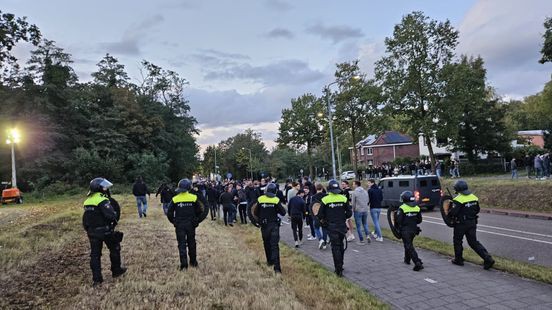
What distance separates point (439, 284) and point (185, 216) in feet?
15.5

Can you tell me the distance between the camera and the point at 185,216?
26.6 ft

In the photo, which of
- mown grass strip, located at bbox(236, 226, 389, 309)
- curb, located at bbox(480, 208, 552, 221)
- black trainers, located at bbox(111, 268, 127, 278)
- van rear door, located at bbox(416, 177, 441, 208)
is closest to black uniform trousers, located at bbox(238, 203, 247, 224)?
mown grass strip, located at bbox(236, 226, 389, 309)

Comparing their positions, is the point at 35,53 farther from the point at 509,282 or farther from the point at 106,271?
the point at 509,282

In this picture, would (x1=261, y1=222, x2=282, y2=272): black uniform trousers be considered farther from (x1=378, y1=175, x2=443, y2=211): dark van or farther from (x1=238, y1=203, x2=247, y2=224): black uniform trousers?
(x1=378, y1=175, x2=443, y2=211): dark van

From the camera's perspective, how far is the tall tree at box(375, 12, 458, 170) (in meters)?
31.4

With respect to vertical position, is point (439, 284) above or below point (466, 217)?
below

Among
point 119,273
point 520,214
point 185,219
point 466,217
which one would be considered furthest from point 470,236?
point 520,214

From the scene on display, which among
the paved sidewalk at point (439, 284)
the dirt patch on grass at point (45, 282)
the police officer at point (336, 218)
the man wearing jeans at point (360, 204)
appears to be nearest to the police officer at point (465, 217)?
the paved sidewalk at point (439, 284)

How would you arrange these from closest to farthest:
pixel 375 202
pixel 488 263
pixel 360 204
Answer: pixel 488 263 → pixel 360 204 → pixel 375 202

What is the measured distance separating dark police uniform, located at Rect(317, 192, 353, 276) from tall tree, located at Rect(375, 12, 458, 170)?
25.0 meters

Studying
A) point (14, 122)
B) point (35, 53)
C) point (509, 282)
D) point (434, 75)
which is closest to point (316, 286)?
point (509, 282)

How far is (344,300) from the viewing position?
247 inches

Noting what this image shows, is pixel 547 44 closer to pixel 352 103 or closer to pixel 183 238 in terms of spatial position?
pixel 352 103

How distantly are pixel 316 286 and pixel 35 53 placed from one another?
5217 centimetres
